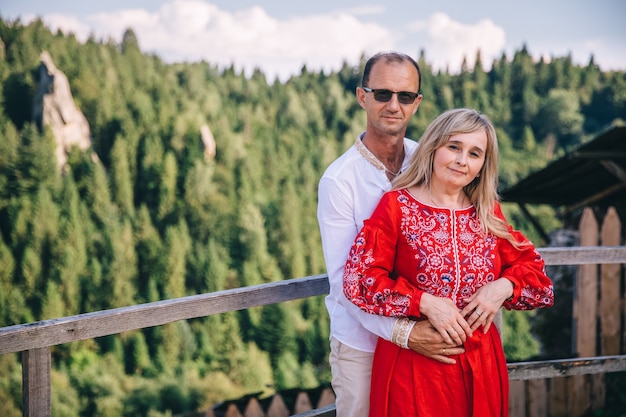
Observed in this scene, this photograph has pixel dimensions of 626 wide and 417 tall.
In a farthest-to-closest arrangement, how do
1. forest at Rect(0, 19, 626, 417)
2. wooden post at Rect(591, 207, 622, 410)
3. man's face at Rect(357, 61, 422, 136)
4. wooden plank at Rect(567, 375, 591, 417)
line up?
forest at Rect(0, 19, 626, 417) < wooden post at Rect(591, 207, 622, 410) < wooden plank at Rect(567, 375, 591, 417) < man's face at Rect(357, 61, 422, 136)

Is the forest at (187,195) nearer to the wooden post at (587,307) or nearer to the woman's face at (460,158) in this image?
the wooden post at (587,307)

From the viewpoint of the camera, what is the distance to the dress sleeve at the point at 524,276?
7.11 feet

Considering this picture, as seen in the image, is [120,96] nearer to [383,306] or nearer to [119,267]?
[119,267]

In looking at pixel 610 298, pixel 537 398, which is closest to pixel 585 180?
pixel 610 298

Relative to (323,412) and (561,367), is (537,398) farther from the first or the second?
(323,412)

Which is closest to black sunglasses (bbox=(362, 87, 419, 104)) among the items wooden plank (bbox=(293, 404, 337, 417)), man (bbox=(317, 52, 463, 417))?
man (bbox=(317, 52, 463, 417))

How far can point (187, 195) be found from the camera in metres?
72.4

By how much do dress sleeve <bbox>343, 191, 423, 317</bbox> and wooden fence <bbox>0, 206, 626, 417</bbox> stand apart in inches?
17.9

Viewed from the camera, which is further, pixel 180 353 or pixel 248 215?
pixel 248 215

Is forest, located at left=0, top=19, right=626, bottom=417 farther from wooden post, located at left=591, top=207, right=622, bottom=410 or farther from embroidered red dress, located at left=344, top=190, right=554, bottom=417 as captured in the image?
embroidered red dress, located at left=344, top=190, right=554, bottom=417

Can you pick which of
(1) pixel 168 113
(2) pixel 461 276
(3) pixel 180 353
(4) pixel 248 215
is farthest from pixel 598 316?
(1) pixel 168 113

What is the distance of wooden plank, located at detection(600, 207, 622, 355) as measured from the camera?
4262 mm

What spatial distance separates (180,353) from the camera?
187ft

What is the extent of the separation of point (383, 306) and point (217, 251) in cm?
6423
